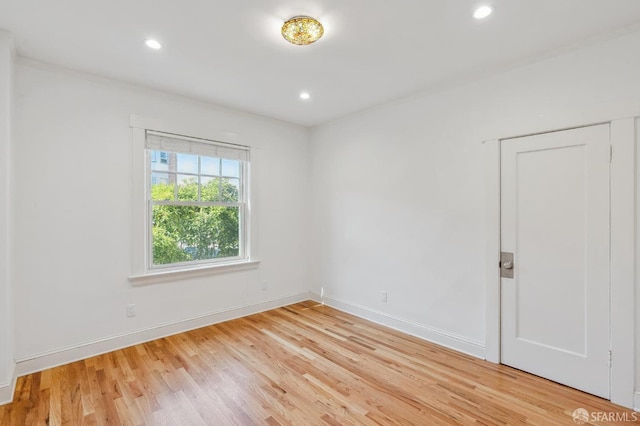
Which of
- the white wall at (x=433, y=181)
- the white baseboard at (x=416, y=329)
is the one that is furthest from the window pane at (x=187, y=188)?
the white baseboard at (x=416, y=329)

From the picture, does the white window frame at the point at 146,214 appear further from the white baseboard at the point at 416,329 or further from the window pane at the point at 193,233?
the white baseboard at the point at 416,329

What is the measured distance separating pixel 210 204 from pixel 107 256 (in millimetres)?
1210

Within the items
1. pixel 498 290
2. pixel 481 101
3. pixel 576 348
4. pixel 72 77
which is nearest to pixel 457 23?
pixel 481 101

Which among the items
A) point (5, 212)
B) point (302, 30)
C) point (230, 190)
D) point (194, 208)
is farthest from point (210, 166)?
point (302, 30)

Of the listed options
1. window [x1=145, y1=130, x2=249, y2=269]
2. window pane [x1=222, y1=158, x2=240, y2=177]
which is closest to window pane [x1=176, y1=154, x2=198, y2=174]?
window [x1=145, y1=130, x2=249, y2=269]

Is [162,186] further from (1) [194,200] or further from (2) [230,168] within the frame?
(2) [230,168]

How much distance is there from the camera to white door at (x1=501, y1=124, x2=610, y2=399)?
2.27m

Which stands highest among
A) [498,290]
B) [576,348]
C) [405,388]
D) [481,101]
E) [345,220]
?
[481,101]

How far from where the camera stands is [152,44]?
94.0 inches

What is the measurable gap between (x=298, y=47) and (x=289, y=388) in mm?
2699

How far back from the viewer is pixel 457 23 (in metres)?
2.13

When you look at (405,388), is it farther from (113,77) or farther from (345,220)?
(113,77)

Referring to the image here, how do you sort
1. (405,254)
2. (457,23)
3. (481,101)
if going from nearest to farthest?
(457,23) → (481,101) → (405,254)

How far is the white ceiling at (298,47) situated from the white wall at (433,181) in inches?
8.7
